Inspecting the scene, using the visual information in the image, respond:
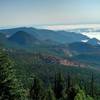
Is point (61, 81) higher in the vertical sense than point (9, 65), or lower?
lower

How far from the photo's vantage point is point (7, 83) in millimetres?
26625

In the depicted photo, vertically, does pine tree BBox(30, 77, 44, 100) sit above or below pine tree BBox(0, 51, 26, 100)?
below

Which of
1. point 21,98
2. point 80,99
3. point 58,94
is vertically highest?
point 21,98

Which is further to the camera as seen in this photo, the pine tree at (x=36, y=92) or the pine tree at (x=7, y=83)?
the pine tree at (x=36, y=92)

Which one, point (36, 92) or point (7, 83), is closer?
point (7, 83)

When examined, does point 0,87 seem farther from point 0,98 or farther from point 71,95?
point 71,95

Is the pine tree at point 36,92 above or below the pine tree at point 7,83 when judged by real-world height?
below

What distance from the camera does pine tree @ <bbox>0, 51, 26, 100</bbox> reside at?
86.9 feet

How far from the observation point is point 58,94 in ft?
306

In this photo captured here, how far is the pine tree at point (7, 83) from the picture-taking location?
26500 millimetres

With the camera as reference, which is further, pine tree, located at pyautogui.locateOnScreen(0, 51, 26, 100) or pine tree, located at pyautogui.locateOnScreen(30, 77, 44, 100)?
pine tree, located at pyautogui.locateOnScreen(30, 77, 44, 100)

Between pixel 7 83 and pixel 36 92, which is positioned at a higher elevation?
pixel 7 83

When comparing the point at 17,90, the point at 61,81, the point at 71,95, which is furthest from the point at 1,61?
the point at 61,81

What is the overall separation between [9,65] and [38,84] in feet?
204
